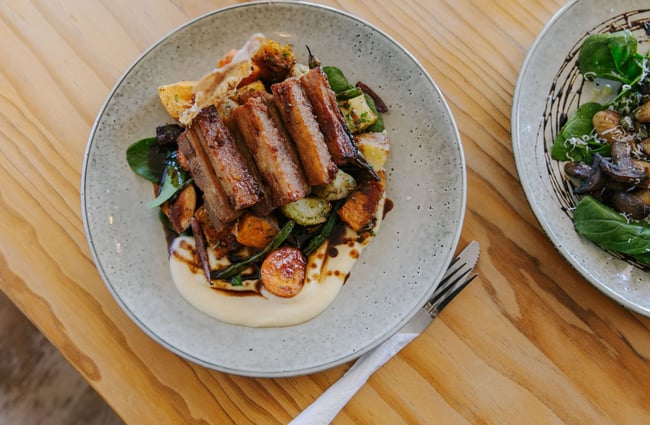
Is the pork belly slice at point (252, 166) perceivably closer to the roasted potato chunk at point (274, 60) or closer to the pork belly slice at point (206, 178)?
the pork belly slice at point (206, 178)

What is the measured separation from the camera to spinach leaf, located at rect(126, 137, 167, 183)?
2686mm

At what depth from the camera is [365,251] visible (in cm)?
274

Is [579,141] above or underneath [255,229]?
underneath

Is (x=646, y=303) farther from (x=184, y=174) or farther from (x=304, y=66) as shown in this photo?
(x=184, y=174)

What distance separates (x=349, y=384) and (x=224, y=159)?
4.39 feet

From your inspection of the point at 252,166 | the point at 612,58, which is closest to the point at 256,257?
the point at 252,166

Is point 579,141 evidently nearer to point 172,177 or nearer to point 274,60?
point 274,60

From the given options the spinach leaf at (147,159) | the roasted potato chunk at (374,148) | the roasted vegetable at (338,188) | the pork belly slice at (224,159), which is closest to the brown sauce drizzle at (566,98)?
the roasted potato chunk at (374,148)

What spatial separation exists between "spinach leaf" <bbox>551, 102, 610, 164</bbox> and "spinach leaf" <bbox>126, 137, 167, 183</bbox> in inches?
85.1

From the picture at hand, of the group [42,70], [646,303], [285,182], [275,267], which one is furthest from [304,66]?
[646,303]

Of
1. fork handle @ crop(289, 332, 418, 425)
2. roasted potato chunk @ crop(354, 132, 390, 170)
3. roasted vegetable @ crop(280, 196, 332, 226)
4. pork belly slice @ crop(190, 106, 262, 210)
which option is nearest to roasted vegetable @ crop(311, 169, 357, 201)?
roasted vegetable @ crop(280, 196, 332, 226)

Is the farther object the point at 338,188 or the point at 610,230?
the point at 338,188

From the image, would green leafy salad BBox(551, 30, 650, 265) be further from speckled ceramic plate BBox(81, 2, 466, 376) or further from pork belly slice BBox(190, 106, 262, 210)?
pork belly slice BBox(190, 106, 262, 210)

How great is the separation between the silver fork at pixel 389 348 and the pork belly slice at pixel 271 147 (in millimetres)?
→ 904
